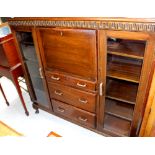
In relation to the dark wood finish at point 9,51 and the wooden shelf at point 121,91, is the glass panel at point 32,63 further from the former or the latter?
the wooden shelf at point 121,91

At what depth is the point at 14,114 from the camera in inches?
87.7

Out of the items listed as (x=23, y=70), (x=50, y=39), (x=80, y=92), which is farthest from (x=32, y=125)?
(x=50, y=39)

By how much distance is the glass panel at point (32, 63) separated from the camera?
5.61 ft

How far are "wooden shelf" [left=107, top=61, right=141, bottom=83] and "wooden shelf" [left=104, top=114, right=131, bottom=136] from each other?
60 centimetres

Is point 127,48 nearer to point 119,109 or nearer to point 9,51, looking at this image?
point 119,109

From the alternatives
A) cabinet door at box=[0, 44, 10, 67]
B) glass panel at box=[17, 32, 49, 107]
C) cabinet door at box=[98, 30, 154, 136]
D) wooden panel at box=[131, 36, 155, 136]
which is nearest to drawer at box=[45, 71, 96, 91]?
cabinet door at box=[98, 30, 154, 136]

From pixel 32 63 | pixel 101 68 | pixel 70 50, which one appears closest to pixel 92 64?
pixel 101 68

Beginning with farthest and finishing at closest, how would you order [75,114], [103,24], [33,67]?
[33,67] < [75,114] < [103,24]

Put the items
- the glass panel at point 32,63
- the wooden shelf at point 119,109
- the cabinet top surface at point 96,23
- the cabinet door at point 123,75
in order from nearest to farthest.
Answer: the cabinet top surface at point 96,23
the cabinet door at point 123,75
the wooden shelf at point 119,109
the glass panel at point 32,63

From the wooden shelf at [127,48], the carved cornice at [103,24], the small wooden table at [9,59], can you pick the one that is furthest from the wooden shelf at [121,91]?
the small wooden table at [9,59]

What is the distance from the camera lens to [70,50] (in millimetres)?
1387

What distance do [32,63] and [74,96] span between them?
0.62 m

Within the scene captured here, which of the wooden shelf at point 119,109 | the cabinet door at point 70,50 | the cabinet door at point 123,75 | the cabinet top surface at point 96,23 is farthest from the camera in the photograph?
the wooden shelf at point 119,109
